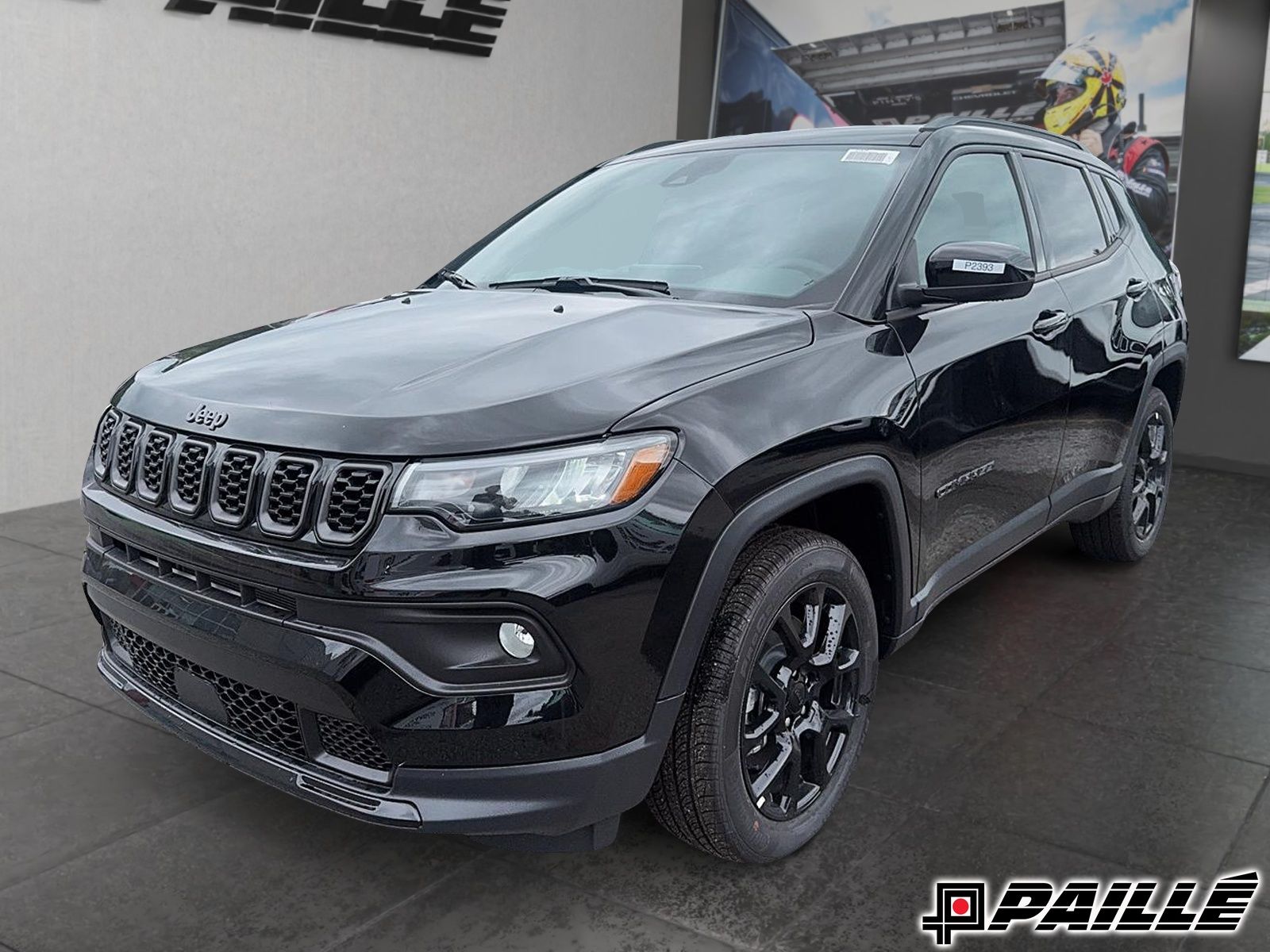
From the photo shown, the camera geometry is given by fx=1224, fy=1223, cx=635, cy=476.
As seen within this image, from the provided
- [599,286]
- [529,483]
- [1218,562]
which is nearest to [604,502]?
[529,483]

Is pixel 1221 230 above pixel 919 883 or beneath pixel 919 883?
above

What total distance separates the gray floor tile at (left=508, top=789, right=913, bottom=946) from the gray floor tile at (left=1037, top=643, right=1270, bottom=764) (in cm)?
105

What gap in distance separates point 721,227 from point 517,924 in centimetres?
185

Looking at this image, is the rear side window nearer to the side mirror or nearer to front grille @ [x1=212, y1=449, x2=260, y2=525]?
the side mirror

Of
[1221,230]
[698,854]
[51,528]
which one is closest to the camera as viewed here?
[698,854]

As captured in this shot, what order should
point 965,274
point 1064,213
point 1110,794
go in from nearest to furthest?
point 965,274 → point 1110,794 → point 1064,213

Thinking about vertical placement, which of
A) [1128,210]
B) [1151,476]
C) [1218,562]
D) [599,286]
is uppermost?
[1128,210]

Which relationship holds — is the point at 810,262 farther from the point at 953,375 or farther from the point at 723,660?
the point at 723,660

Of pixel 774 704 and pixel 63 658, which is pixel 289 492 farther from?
pixel 63 658

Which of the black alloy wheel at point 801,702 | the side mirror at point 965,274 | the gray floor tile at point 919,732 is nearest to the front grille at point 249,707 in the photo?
the black alloy wheel at point 801,702

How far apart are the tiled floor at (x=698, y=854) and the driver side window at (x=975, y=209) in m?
1.36

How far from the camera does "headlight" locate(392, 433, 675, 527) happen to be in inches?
86.4

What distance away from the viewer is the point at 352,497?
2.25 m

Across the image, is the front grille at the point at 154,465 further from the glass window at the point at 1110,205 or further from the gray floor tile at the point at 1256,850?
the glass window at the point at 1110,205
